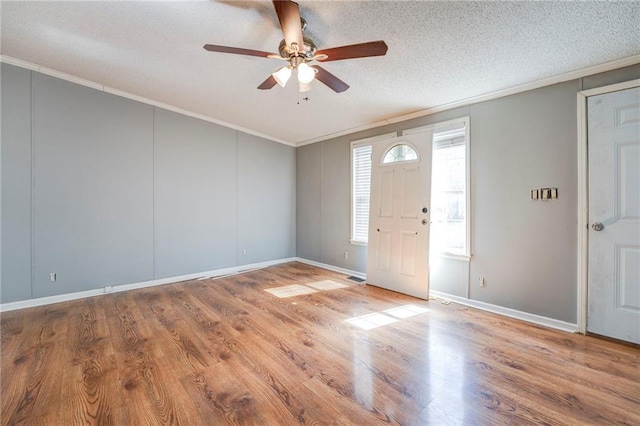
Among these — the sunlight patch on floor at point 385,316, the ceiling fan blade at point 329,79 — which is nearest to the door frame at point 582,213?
the sunlight patch on floor at point 385,316

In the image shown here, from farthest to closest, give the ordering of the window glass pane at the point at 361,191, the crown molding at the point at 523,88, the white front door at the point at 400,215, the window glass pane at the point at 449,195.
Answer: the window glass pane at the point at 361,191 → the white front door at the point at 400,215 → the window glass pane at the point at 449,195 → the crown molding at the point at 523,88

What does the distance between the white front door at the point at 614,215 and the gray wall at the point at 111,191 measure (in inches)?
187

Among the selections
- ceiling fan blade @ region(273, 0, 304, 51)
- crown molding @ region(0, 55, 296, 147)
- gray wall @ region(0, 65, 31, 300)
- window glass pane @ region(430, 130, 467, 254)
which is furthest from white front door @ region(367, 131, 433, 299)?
gray wall @ region(0, 65, 31, 300)

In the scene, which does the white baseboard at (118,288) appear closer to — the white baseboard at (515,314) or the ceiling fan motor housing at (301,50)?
the white baseboard at (515,314)

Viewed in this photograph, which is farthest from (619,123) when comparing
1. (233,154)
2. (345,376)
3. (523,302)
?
(233,154)

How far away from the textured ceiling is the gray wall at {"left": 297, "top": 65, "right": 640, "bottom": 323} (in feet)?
0.82

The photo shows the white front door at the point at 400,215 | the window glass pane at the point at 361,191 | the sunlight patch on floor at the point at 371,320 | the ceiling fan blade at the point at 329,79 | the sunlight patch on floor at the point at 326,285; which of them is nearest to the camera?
the ceiling fan blade at the point at 329,79

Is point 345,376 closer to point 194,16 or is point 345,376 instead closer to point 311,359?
point 311,359

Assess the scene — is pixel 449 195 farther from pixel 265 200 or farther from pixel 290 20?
pixel 265 200

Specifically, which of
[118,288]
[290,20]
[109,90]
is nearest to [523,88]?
[290,20]

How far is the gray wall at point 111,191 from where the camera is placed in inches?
123

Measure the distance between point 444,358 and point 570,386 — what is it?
0.78 m

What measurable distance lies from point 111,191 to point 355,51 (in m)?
3.77

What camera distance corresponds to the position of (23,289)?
314 centimetres
